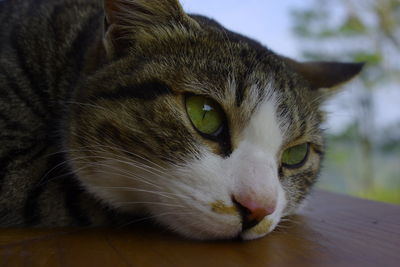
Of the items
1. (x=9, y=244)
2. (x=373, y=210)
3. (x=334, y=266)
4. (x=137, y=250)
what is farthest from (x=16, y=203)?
(x=373, y=210)

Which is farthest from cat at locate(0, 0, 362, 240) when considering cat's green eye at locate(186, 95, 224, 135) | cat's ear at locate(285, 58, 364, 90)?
cat's ear at locate(285, 58, 364, 90)

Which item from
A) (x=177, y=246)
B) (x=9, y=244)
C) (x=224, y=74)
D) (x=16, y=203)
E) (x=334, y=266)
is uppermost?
(x=224, y=74)

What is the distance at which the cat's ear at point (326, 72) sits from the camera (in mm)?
1672

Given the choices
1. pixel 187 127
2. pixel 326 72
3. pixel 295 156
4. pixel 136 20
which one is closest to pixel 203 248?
pixel 187 127

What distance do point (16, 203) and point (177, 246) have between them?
1.89ft

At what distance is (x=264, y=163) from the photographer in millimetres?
1051

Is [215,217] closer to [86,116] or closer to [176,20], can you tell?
[86,116]

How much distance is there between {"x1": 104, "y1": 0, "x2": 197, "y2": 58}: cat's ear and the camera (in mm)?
1216

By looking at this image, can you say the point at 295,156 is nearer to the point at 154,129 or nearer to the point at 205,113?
the point at 205,113

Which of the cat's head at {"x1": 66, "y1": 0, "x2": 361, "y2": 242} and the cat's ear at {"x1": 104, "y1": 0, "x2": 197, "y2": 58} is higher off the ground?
the cat's ear at {"x1": 104, "y1": 0, "x2": 197, "y2": 58}

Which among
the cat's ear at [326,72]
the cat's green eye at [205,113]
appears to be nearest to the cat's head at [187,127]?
the cat's green eye at [205,113]

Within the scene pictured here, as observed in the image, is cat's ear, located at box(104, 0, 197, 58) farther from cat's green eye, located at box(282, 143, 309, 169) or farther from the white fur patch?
cat's green eye, located at box(282, 143, 309, 169)

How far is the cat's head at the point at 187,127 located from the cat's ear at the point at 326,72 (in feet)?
1.06

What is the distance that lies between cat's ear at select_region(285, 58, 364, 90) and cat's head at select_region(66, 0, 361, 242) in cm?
32
